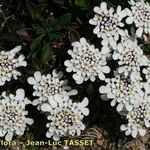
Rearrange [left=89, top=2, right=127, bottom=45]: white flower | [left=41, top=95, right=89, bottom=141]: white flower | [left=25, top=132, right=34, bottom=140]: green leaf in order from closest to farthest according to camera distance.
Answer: [left=41, top=95, right=89, bottom=141]: white flower, [left=89, top=2, right=127, bottom=45]: white flower, [left=25, top=132, right=34, bottom=140]: green leaf

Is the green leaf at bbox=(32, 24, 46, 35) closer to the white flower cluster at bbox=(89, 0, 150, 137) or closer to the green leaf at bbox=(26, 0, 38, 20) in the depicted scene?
the green leaf at bbox=(26, 0, 38, 20)

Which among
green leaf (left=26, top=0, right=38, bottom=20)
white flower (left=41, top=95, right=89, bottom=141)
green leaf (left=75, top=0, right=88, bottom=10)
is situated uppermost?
green leaf (left=75, top=0, right=88, bottom=10)

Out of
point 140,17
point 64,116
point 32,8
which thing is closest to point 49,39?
point 32,8

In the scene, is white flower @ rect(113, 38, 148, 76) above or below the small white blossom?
above

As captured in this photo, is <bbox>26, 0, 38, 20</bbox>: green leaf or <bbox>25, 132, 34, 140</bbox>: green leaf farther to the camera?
<bbox>25, 132, 34, 140</bbox>: green leaf

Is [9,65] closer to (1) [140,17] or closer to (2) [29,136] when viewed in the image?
(2) [29,136]

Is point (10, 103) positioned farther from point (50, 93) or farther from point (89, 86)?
point (89, 86)

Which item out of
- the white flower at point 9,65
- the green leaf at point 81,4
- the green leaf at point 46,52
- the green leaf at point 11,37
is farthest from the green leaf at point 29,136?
the green leaf at point 81,4

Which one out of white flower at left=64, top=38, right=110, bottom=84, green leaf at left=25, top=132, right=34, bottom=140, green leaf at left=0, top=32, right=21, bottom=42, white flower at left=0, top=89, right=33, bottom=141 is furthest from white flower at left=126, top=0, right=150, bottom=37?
green leaf at left=25, top=132, right=34, bottom=140

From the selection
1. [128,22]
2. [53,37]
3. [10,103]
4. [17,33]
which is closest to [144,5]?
[128,22]
